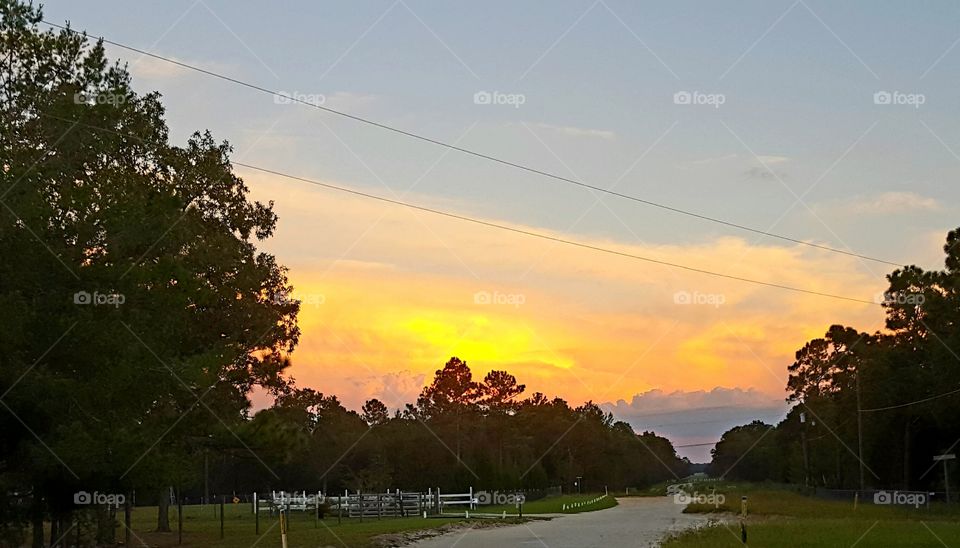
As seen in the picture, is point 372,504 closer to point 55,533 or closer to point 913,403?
point 55,533

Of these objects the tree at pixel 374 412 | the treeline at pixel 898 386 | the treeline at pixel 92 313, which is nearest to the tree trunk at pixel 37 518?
the treeline at pixel 92 313

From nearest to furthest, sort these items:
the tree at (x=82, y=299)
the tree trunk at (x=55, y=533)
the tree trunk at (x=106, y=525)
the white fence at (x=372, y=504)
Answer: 1. the tree at (x=82, y=299)
2. the tree trunk at (x=55, y=533)
3. the tree trunk at (x=106, y=525)
4. the white fence at (x=372, y=504)

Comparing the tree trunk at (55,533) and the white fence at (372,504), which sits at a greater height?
the tree trunk at (55,533)

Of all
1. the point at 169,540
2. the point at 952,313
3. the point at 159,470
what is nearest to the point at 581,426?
the point at 952,313

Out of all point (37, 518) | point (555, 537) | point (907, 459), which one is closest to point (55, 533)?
point (37, 518)

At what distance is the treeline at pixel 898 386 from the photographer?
2736 inches

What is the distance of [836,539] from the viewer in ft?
107

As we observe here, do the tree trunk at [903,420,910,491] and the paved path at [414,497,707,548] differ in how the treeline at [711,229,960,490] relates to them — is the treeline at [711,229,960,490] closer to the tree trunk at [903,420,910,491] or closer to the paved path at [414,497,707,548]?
the tree trunk at [903,420,910,491]

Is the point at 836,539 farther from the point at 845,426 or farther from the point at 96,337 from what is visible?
the point at 845,426

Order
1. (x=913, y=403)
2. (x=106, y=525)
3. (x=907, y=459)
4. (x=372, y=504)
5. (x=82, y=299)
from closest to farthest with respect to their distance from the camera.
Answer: (x=82, y=299) < (x=106, y=525) < (x=372, y=504) < (x=913, y=403) < (x=907, y=459)

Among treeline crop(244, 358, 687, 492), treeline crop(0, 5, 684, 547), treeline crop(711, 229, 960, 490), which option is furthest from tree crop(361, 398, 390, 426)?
treeline crop(0, 5, 684, 547)

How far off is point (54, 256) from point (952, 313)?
196 ft

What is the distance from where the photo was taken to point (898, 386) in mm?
78688

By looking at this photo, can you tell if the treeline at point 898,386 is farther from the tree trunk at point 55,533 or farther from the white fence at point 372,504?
the tree trunk at point 55,533
